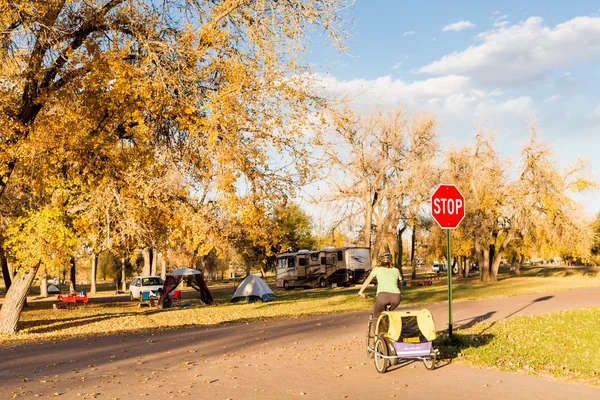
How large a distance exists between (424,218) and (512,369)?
44915 mm

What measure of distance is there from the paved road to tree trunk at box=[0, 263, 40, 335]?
14.9 ft

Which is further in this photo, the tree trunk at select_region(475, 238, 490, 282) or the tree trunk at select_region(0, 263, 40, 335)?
the tree trunk at select_region(475, 238, 490, 282)

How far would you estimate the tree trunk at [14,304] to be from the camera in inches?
746

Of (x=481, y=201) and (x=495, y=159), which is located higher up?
(x=495, y=159)

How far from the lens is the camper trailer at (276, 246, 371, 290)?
4785 centimetres

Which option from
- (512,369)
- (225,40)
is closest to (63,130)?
(225,40)

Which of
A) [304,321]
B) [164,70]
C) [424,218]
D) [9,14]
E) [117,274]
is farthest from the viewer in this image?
[117,274]

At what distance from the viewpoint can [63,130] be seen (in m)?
15.7

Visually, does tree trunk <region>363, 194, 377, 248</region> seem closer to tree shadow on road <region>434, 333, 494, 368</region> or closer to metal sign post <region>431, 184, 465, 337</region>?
tree shadow on road <region>434, 333, 494, 368</region>

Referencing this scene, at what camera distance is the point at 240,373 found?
31.3 feet

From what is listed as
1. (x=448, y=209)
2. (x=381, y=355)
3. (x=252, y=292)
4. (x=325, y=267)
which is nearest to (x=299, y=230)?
(x=325, y=267)

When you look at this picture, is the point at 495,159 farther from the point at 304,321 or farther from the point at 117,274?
the point at 117,274

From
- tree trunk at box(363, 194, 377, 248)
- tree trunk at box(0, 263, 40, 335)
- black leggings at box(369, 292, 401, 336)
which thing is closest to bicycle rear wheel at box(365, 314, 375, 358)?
black leggings at box(369, 292, 401, 336)

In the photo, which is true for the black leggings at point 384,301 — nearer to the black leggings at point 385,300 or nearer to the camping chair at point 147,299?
the black leggings at point 385,300
